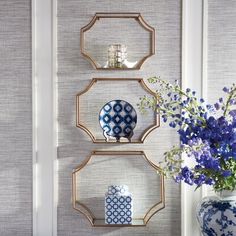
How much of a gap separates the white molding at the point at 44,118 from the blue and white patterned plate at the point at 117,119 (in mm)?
260

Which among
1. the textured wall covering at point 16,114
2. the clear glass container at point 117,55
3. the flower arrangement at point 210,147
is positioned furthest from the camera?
the textured wall covering at point 16,114

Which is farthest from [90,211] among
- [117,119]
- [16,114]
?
[16,114]

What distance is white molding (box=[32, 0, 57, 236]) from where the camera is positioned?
262 cm

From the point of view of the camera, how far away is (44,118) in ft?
8.64

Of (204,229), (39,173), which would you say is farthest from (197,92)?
(39,173)

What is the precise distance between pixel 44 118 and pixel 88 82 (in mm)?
291

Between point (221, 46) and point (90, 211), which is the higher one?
point (221, 46)

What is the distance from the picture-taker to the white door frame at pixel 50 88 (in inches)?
103

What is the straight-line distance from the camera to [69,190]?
265 cm

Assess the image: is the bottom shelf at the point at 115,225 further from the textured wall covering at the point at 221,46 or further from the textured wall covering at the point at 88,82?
the textured wall covering at the point at 221,46

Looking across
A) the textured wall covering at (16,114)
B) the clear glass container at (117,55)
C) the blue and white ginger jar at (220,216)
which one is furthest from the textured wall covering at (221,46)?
the textured wall covering at (16,114)

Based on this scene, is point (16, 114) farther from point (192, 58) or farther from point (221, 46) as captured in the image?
point (221, 46)

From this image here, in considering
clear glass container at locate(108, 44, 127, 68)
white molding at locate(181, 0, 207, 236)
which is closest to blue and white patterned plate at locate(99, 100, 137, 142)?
clear glass container at locate(108, 44, 127, 68)

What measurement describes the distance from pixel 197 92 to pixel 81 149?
2.17 feet
